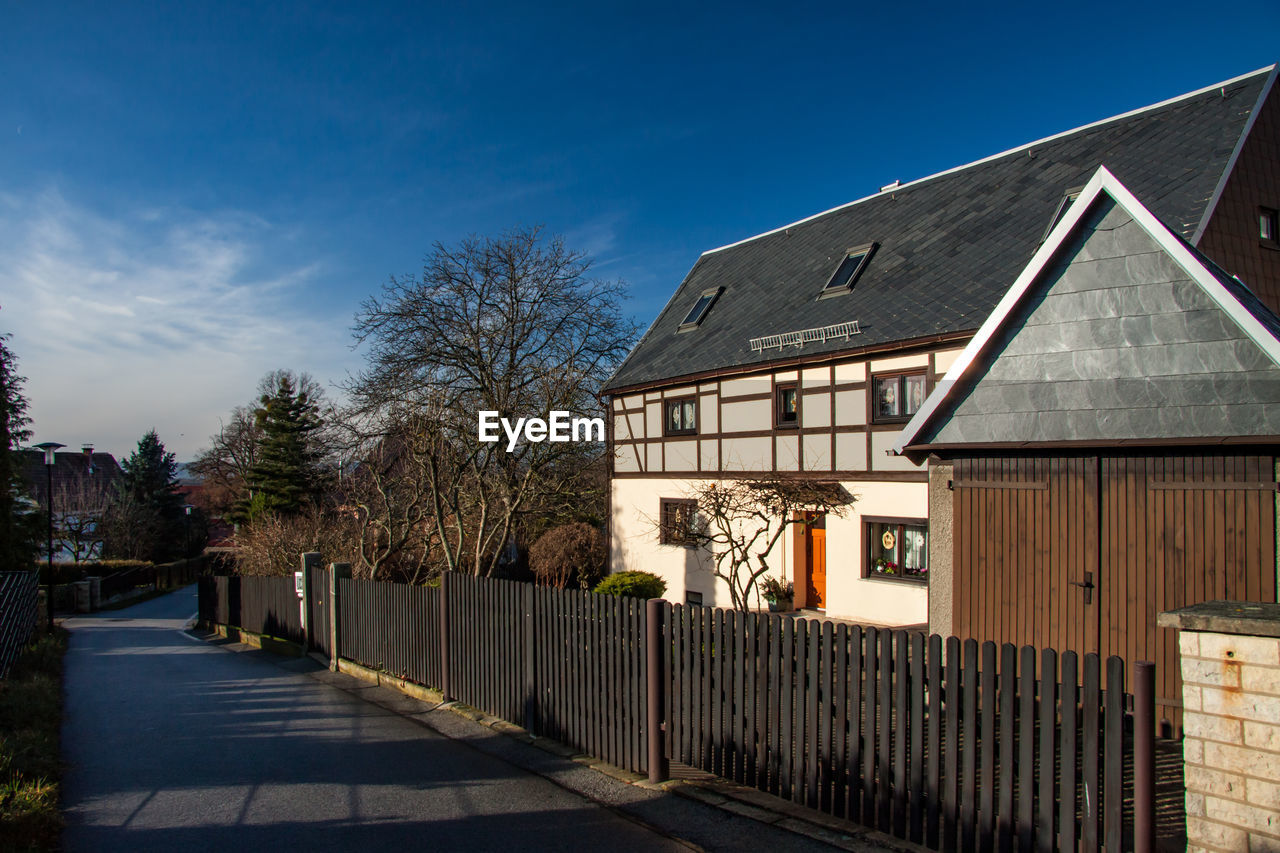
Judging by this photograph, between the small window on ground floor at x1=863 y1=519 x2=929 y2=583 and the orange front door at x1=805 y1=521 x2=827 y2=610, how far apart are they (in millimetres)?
1470

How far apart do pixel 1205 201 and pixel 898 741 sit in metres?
11.4

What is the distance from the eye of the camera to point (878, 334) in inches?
591

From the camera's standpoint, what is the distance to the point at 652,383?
1997cm

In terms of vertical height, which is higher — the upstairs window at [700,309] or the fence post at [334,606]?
the upstairs window at [700,309]

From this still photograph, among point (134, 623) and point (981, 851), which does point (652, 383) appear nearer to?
point (981, 851)

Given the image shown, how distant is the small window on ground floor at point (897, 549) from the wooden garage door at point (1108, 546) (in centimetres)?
587

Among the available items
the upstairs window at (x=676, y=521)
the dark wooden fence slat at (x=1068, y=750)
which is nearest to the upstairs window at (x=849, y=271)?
the upstairs window at (x=676, y=521)

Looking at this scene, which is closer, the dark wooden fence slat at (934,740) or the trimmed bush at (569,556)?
the dark wooden fence slat at (934,740)

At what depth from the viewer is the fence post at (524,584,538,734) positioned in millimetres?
7605

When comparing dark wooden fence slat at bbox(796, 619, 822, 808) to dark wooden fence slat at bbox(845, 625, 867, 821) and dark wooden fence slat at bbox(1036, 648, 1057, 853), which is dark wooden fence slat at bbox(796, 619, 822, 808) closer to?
dark wooden fence slat at bbox(845, 625, 867, 821)

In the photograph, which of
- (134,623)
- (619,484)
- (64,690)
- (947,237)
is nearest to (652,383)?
(619,484)

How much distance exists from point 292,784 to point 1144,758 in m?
5.75

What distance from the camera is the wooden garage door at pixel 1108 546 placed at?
6848mm

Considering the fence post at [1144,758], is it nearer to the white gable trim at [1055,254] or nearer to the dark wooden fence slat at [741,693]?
the dark wooden fence slat at [741,693]
